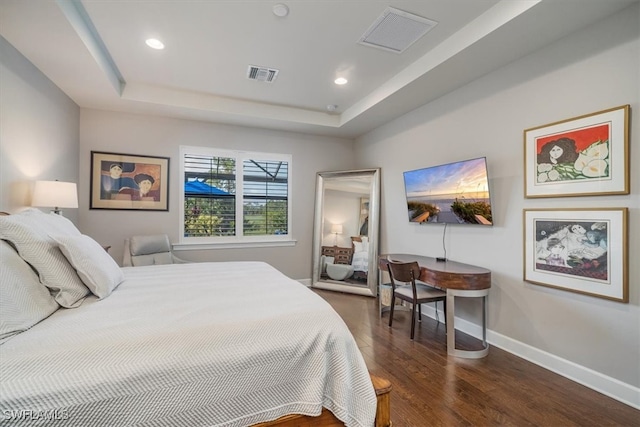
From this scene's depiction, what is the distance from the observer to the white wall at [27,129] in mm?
2424

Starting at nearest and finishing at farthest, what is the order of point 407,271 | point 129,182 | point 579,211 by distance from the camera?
1. point 579,211
2. point 407,271
3. point 129,182

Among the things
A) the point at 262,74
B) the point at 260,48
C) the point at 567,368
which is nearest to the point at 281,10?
the point at 260,48

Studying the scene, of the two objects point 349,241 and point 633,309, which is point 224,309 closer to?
point 633,309

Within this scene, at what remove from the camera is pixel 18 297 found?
4.14 ft

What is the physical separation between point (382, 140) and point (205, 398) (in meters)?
4.25

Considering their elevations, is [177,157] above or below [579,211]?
above

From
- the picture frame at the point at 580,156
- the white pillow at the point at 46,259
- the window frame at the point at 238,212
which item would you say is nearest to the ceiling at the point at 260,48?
the window frame at the point at 238,212

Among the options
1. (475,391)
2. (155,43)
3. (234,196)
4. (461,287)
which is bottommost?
(475,391)

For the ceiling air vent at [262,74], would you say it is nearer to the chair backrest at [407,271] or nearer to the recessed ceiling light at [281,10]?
the recessed ceiling light at [281,10]

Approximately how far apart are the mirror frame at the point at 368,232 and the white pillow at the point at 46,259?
12.2 ft

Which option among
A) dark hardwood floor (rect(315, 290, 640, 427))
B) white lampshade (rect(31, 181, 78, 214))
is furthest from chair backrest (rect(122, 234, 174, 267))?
dark hardwood floor (rect(315, 290, 640, 427))

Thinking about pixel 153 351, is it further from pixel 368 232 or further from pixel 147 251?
pixel 368 232

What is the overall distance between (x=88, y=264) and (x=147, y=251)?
2475mm

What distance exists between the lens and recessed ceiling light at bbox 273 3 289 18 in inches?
89.2
